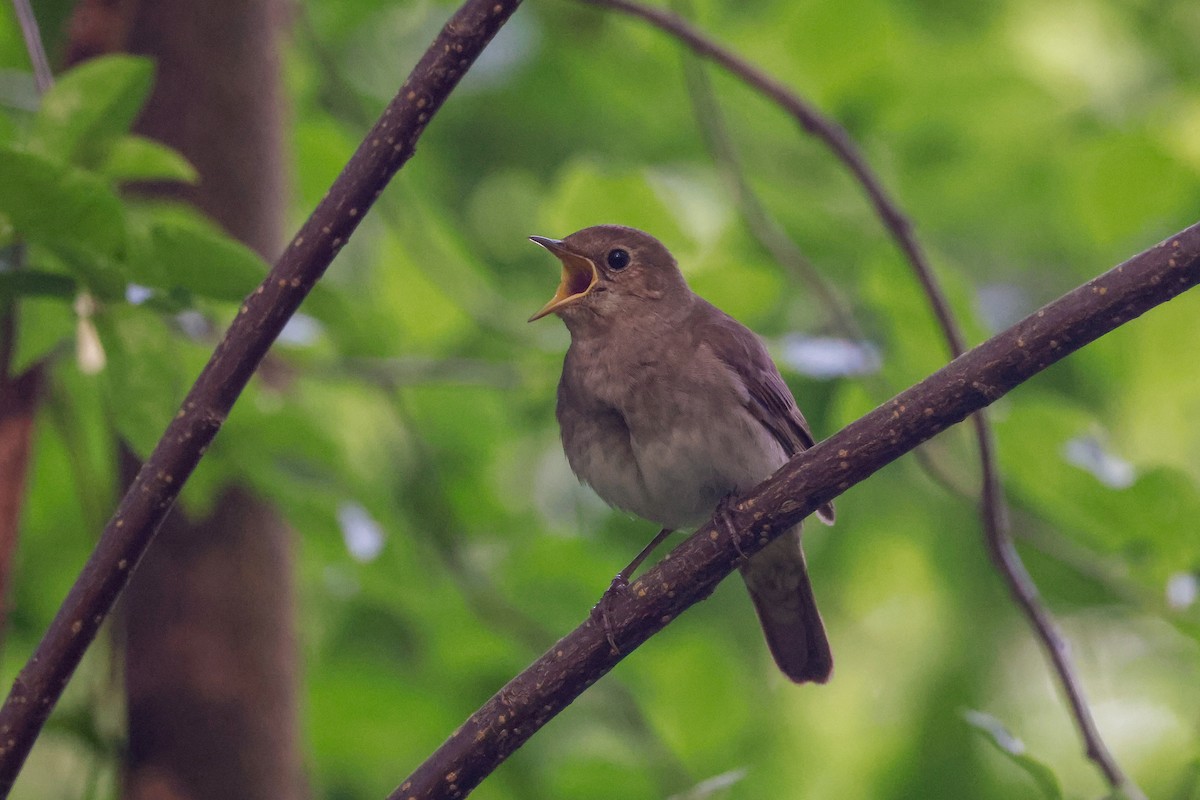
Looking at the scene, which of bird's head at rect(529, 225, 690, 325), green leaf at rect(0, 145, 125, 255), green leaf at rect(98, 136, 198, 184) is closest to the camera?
green leaf at rect(0, 145, 125, 255)

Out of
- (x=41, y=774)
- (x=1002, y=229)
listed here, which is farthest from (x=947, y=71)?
(x=41, y=774)

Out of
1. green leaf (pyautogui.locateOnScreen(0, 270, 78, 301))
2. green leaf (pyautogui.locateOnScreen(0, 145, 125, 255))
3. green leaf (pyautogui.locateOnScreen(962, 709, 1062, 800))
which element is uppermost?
green leaf (pyautogui.locateOnScreen(0, 270, 78, 301))

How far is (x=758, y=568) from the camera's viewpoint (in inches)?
176

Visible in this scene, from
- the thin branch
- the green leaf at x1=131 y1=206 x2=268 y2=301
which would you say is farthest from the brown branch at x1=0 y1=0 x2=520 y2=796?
the thin branch

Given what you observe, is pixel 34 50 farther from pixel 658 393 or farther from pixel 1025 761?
pixel 1025 761

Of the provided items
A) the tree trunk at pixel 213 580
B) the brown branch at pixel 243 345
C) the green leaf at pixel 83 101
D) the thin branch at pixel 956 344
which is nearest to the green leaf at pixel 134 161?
the green leaf at pixel 83 101

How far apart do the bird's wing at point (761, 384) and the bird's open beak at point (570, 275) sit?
1.34 feet

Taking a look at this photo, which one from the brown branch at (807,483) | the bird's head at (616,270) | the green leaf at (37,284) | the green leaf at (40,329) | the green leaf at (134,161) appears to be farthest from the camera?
the bird's head at (616,270)

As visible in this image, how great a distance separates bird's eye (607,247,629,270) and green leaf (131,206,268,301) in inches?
73.9

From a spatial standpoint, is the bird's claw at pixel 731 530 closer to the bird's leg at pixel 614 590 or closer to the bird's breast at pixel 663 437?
the bird's leg at pixel 614 590

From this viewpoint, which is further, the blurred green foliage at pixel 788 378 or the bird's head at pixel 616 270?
the bird's head at pixel 616 270

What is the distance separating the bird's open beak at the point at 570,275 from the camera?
13.3ft

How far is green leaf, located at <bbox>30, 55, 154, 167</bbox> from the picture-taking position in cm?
245

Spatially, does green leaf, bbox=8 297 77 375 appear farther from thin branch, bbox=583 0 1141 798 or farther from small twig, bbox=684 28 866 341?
small twig, bbox=684 28 866 341
